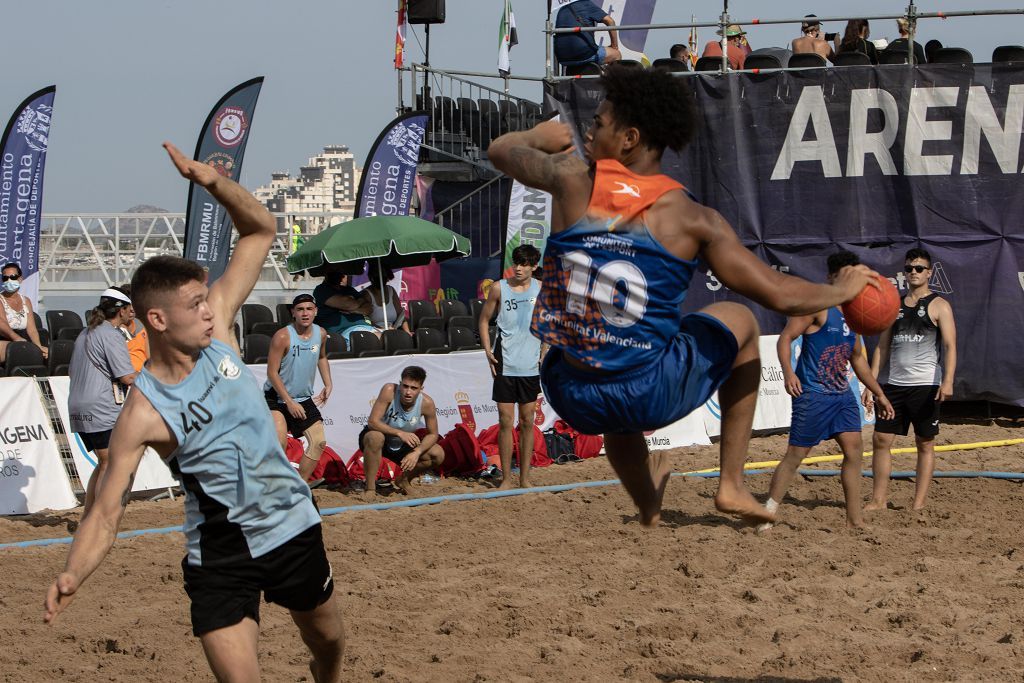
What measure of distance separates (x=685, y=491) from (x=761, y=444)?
3230 millimetres

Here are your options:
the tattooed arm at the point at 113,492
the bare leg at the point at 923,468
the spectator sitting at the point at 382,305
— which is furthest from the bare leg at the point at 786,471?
the spectator sitting at the point at 382,305

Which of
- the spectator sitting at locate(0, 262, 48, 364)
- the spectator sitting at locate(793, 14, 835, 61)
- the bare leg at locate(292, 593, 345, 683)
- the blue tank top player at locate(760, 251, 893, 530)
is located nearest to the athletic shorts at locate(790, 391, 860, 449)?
the blue tank top player at locate(760, 251, 893, 530)

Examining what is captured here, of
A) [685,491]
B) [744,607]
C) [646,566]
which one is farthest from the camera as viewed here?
[685,491]

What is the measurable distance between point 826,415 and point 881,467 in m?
1.08

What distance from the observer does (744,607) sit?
6617 millimetres

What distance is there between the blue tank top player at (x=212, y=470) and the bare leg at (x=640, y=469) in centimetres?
120

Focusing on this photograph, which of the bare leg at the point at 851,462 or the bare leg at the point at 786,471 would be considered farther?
the bare leg at the point at 786,471

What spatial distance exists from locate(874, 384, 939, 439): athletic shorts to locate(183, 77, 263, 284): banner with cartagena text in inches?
379

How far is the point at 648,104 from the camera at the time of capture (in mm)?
4020

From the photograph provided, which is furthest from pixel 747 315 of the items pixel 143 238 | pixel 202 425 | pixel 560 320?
pixel 143 238

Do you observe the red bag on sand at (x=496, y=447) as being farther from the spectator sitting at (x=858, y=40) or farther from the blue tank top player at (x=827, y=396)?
the spectator sitting at (x=858, y=40)

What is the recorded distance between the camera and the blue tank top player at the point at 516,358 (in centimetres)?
1067

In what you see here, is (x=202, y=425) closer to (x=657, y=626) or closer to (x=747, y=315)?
(x=747, y=315)

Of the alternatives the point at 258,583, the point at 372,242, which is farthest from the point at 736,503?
the point at 372,242
